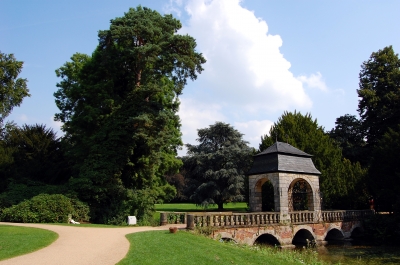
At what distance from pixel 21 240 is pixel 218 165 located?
2921 centimetres

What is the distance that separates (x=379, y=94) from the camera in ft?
119

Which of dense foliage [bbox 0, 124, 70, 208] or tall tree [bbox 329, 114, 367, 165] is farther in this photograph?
tall tree [bbox 329, 114, 367, 165]

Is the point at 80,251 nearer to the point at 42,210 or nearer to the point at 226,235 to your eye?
the point at 226,235

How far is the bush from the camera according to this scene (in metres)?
18.7

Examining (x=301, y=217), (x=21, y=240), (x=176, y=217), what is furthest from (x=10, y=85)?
(x=301, y=217)

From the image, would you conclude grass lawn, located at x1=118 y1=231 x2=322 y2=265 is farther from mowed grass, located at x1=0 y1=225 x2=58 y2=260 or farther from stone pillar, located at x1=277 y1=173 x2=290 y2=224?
stone pillar, located at x1=277 y1=173 x2=290 y2=224

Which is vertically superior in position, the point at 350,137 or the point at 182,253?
the point at 350,137

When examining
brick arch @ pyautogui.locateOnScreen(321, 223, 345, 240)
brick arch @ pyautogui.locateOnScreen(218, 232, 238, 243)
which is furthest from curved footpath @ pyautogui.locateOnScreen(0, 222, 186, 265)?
brick arch @ pyautogui.locateOnScreen(321, 223, 345, 240)

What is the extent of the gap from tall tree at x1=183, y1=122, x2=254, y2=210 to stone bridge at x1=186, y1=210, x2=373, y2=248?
14812 mm

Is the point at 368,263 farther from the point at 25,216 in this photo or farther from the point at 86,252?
the point at 25,216

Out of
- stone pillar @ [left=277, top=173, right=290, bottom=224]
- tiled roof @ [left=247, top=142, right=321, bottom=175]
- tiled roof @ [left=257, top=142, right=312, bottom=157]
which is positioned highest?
tiled roof @ [left=257, top=142, right=312, bottom=157]

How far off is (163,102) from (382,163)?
16557 mm

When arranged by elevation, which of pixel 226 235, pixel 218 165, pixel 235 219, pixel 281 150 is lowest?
pixel 226 235

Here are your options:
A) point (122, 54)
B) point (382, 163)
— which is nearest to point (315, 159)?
point (382, 163)
